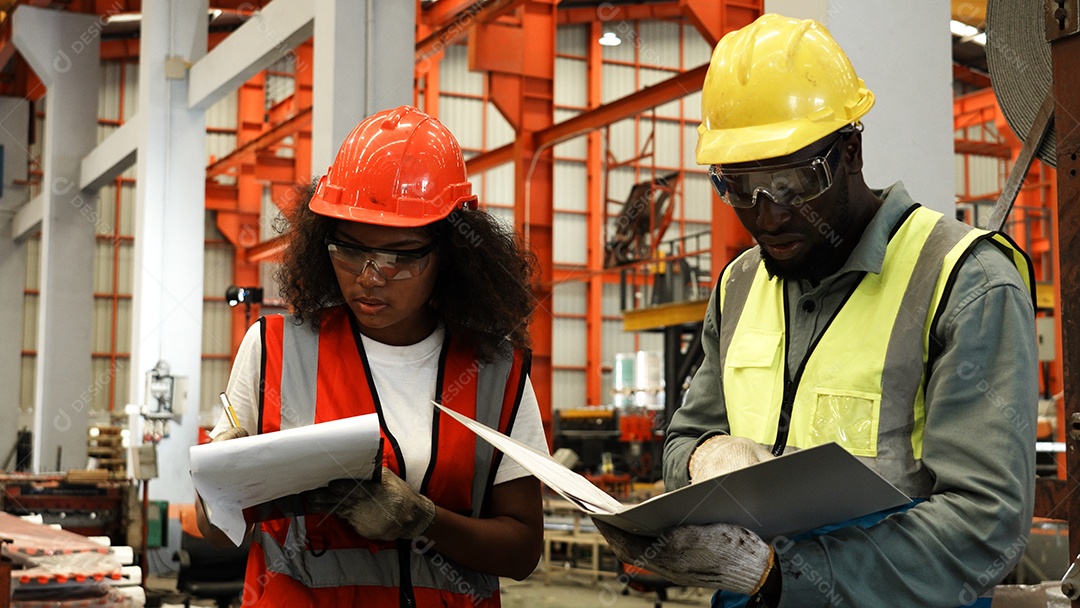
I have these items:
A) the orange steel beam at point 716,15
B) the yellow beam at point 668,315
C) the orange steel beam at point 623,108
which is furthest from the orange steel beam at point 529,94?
the orange steel beam at point 716,15

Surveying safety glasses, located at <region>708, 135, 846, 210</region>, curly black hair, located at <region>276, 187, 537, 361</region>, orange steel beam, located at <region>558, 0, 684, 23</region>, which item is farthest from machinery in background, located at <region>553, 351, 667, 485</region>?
safety glasses, located at <region>708, 135, 846, 210</region>

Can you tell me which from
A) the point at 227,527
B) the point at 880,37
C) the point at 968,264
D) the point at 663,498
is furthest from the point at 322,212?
the point at 880,37

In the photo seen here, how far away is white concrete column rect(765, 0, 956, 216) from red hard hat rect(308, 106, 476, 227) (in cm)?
161

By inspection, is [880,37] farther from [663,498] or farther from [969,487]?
[663,498]

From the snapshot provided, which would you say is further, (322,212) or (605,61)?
(605,61)

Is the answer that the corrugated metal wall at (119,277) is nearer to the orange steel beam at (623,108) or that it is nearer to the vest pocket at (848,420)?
the orange steel beam at (623,108)

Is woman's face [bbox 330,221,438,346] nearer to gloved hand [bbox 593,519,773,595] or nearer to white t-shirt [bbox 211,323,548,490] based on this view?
white t-shirt [bbox 211,323,548,490]

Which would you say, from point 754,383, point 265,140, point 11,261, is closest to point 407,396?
point 754,383

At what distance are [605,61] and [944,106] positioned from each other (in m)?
23.5

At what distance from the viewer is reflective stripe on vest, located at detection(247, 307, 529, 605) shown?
212 cm

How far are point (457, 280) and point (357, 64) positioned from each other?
4910mm

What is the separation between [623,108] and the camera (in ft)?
41.9

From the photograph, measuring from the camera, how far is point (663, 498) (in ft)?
4.73

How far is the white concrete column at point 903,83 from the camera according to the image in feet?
11.2
